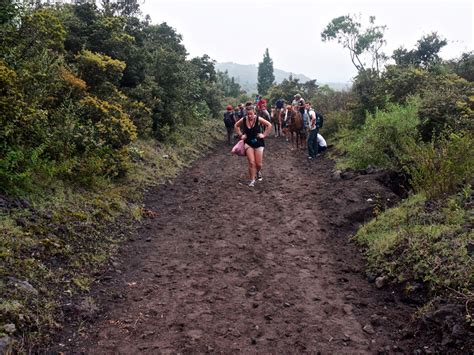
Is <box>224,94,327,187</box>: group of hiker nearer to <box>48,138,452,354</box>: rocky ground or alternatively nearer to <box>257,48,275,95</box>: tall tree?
<box>48,138,452,354</box>: rocky ground

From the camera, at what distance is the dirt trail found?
12.6 ft

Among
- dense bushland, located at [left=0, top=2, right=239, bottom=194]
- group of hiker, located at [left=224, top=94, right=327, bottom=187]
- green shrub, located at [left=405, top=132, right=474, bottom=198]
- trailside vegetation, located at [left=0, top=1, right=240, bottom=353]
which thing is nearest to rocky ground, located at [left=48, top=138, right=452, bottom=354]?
trailside vegetation, located at [left=0, top=1, right=240, bottom=353]

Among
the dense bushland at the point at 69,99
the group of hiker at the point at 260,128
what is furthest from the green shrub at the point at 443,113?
the dense bushland at the point at 69,99

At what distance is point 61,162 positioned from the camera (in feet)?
23.2

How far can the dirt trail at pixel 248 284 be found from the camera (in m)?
3.85

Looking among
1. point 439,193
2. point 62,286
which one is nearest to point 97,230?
point 62,286

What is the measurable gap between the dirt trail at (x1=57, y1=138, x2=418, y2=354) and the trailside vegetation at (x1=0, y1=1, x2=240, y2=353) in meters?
0.44

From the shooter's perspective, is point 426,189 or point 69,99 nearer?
point 426,189

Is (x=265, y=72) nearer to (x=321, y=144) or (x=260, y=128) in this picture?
(x=321, y=144)

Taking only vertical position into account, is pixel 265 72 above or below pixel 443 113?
above

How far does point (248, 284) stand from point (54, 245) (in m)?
2.63

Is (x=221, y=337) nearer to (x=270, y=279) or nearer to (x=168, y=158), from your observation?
(x=270, y=279)

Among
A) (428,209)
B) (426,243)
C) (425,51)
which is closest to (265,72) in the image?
(425,51)

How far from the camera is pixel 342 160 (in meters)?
11.5
